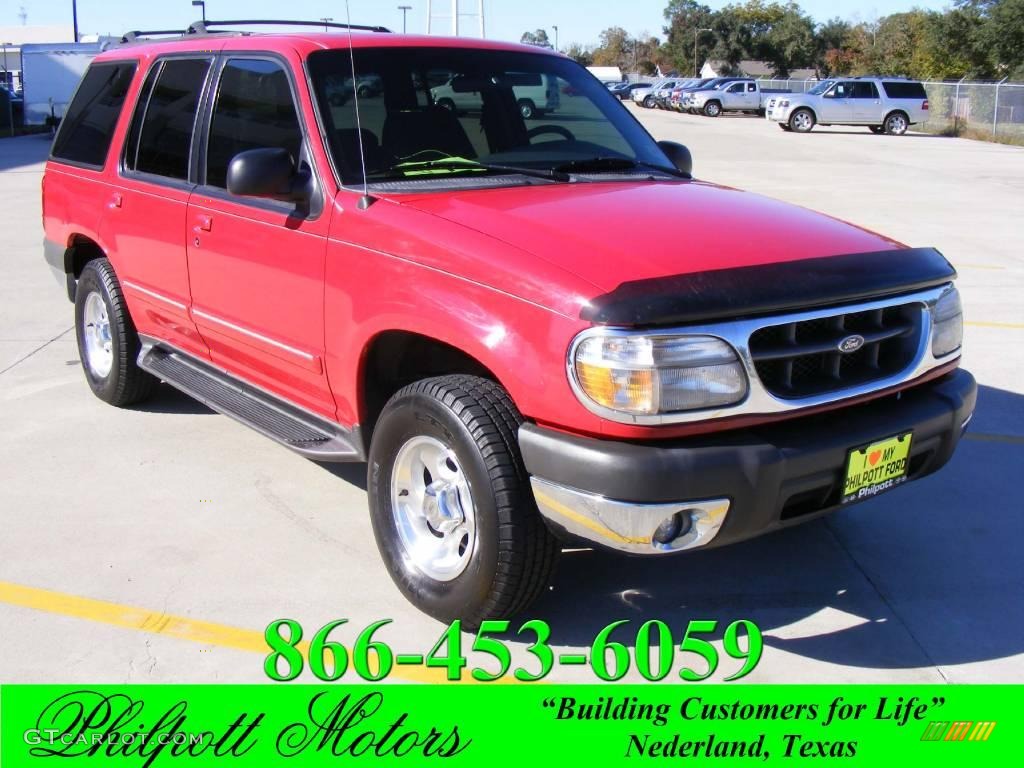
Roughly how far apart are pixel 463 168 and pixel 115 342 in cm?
263

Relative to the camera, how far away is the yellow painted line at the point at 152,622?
3.53 metres

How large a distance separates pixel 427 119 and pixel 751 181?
48.1 ft

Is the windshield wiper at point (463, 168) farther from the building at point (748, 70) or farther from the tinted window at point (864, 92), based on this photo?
the building at point (748, 70)

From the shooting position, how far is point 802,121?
35.8 metres

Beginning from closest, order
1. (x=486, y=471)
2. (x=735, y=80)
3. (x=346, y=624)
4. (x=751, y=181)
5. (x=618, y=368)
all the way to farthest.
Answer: (x=618, y=368) → (x=486, y=471) → (x=346, y=624) → (x=751, y=181) → (x=735, y=80)

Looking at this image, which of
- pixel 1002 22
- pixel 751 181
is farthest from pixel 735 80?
pixel 751 181

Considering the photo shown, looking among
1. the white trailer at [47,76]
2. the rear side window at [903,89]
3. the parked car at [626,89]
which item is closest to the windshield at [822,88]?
the rear side window at [903,89]

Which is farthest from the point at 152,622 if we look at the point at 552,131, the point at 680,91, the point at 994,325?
the point at 680,91

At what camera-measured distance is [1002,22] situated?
176ft

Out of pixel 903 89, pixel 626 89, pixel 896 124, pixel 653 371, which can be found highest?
pixel 626 89

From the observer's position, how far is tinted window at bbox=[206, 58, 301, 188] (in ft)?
14.2

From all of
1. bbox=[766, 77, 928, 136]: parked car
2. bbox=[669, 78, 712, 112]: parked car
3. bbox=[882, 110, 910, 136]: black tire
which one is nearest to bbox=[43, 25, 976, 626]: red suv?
bbox=[766, 77, 928, 136]: parked car

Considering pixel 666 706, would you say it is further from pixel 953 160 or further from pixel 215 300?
pixel 953 160

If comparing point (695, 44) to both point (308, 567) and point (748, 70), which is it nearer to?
point (748, 70)
